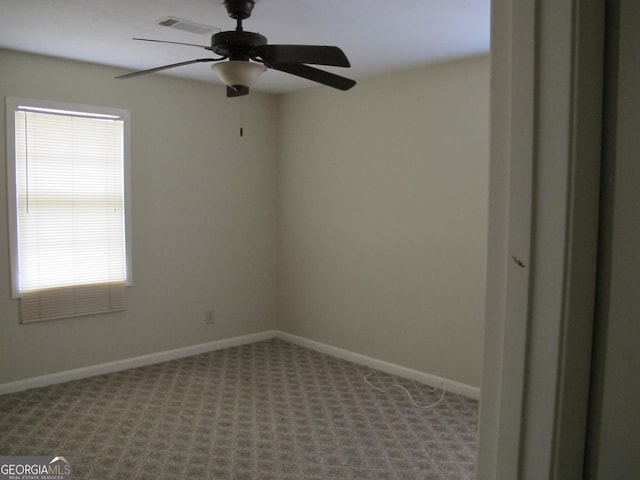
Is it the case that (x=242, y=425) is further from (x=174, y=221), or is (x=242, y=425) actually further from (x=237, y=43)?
(x=237, y=43)

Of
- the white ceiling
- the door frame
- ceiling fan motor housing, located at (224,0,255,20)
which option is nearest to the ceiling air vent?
the white ceiling

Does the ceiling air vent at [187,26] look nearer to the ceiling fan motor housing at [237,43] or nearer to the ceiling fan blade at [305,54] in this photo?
the ceiling fan motor housing at [237,43]

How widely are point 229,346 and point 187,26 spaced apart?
10.3ft

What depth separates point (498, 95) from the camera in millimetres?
632

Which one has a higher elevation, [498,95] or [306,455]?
[498,95]

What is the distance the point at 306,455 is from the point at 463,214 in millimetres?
2069

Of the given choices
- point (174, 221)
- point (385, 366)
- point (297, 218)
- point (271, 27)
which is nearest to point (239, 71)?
point (271, 27)

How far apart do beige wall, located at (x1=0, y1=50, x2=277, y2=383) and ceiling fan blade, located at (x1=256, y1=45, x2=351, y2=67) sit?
94.1 inches

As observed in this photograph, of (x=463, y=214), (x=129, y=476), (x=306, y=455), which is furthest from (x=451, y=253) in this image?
(x=129, y=476)

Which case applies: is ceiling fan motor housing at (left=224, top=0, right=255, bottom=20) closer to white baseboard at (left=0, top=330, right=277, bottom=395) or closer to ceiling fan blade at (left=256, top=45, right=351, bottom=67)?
ceiling fan blade at (left=256, top=45, right=351, bottom=67)

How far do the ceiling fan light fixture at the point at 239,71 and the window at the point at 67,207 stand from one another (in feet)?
6.76

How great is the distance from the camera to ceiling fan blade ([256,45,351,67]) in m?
2.32

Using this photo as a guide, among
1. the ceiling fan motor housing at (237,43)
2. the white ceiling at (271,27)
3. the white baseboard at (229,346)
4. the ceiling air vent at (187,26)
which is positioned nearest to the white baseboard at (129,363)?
the white baseboard at (229,346)

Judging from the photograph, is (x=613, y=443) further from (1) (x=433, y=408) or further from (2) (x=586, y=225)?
(1) (x=433, y=408)
